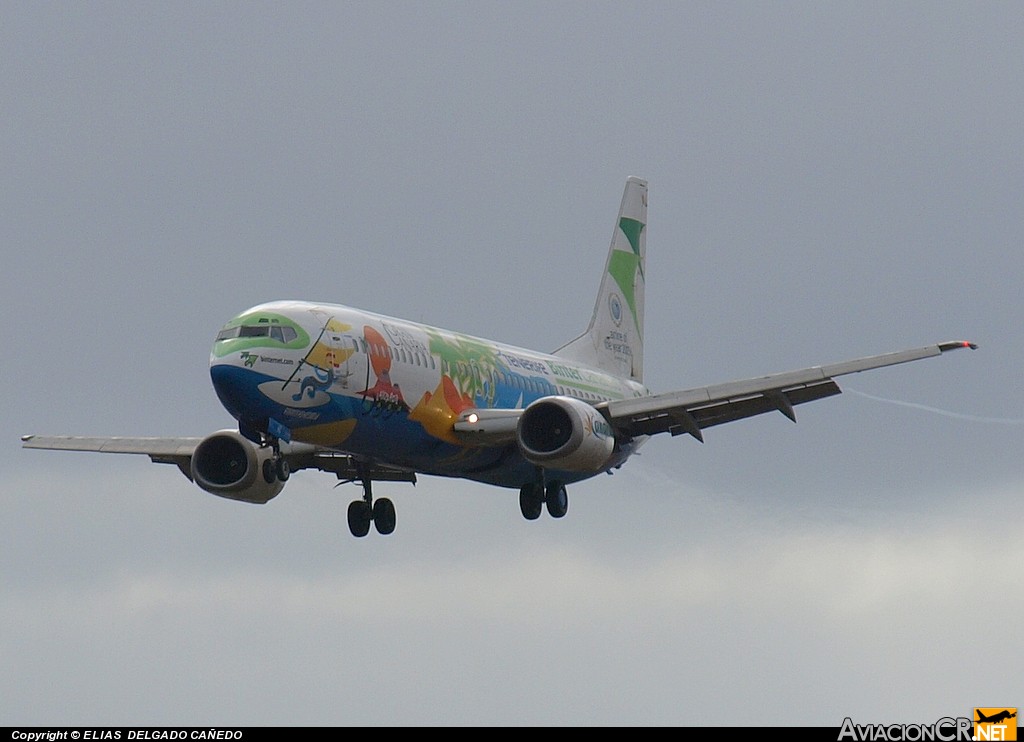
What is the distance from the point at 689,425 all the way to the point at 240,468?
40.6 feet

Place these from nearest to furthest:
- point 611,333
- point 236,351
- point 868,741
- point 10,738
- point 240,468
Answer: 1. point 868,741
2. point 10,738
3. point 236,351
4. point 240,468
5. point 611,333

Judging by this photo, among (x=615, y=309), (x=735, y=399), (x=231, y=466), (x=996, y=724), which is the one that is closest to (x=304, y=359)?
(x=231, y=466)

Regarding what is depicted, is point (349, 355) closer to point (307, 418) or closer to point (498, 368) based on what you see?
point (307, 418)

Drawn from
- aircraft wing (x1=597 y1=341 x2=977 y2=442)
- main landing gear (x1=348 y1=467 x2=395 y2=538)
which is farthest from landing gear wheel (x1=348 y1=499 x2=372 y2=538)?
aircraft wing (x1=597 y1=341 x2=977 y2=442)

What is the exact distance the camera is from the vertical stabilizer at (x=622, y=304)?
71.9m

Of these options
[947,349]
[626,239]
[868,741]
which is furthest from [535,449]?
[626,239]

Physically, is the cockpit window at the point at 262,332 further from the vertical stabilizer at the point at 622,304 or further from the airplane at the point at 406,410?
the vertical stabilizer at the point at 622,304

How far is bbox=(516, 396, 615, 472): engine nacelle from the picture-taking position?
56344 mm

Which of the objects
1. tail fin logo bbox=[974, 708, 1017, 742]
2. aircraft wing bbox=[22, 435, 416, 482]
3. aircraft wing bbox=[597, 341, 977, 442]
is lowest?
tail fin logo bbox=[974, 708, 1017, 742]

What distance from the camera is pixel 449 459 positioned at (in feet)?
190

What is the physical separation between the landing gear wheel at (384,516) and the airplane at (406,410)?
28mm

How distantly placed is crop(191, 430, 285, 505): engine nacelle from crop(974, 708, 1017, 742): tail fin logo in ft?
69.0

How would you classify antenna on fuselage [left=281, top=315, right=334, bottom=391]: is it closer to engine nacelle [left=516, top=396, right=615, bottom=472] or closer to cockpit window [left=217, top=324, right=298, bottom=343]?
cockpit window [left=217, top=324, right=298, bottom=343]

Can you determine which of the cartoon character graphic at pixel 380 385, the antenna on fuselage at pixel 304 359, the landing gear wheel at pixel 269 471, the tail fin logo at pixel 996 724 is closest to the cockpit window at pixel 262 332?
the antenna on fuselage at pixel 304 359
